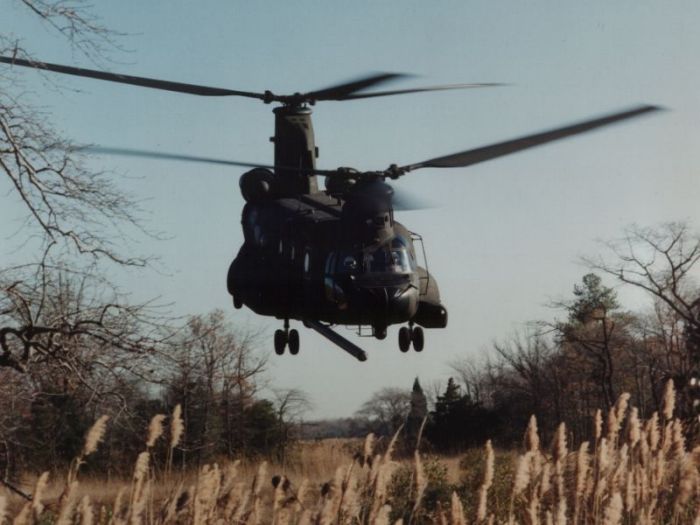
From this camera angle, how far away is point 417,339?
34.6ft

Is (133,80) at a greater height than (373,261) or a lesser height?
greater

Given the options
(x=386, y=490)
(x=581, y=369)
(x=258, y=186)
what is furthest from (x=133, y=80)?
(x=581, y=369)

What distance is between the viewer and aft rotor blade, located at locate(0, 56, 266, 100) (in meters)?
9.11

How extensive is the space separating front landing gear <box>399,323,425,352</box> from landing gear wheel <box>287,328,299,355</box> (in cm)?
153

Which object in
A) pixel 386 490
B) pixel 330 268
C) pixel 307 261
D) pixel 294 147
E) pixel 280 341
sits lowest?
pixel 386 490

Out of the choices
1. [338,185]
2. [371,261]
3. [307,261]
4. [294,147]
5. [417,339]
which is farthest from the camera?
[294,147]

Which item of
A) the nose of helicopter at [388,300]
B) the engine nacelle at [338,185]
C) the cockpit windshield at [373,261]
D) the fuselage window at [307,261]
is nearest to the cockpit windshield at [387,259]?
the cockpit windshield at [373,261]

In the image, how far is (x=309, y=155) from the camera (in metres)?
11.8

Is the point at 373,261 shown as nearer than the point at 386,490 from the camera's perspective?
No

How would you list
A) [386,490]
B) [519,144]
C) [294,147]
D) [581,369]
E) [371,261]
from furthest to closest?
1. [581,369]
2. [294,147]
3. [371,261]
4. [519,144]
5. [386,490]

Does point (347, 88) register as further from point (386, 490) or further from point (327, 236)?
point (386, 490)

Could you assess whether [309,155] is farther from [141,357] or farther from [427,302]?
[141,357]

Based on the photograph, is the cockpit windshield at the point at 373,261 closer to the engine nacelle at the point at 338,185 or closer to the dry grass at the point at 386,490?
the engine nacelle at the point at 338,185

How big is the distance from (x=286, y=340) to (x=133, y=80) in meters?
3.59
